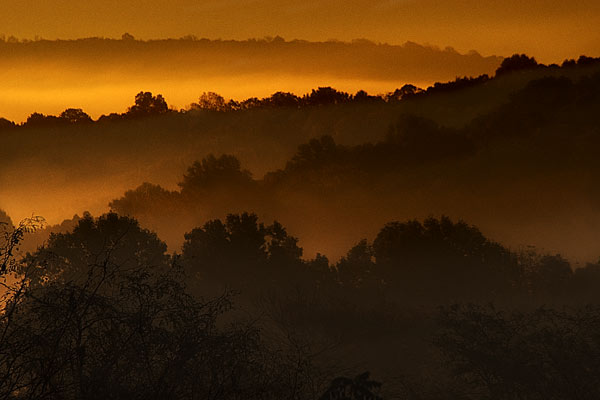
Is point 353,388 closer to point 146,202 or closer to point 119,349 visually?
point 119,349

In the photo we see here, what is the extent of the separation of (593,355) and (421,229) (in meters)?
73.0

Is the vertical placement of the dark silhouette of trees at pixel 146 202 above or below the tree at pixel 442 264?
below

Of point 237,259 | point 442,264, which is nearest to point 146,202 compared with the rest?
point 237,259

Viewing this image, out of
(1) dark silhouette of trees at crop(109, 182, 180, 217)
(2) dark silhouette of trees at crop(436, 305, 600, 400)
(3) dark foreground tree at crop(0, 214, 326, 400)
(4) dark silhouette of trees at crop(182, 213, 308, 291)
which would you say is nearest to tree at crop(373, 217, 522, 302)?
(4) dark silhouette of trees at crop(182, 213, 308, 291)

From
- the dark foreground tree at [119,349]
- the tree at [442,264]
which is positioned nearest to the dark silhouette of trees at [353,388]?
the dark foreground tree at [119,349]

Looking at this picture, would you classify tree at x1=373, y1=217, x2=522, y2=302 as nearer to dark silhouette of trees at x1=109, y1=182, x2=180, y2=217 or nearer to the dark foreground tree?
dark silhouette of trees at x1=109, y1=182, x2=180, y2=217

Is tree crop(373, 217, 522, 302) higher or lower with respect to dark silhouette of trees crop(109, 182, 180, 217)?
higher

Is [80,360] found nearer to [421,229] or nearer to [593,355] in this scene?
[593,355]

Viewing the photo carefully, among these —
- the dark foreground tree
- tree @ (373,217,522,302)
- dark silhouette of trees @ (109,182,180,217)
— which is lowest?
dark silhouette of trees @ (109,182,180,217)

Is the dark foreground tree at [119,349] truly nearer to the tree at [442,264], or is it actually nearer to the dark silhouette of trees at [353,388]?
the dark silhouette of trees at [353,388]

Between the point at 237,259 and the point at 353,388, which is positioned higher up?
the point at 353,388

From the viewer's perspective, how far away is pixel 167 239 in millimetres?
168250

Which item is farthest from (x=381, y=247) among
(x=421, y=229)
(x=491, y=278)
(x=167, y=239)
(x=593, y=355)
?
(x=593, y=355)

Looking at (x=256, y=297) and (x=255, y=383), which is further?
(x=256, y=297)
